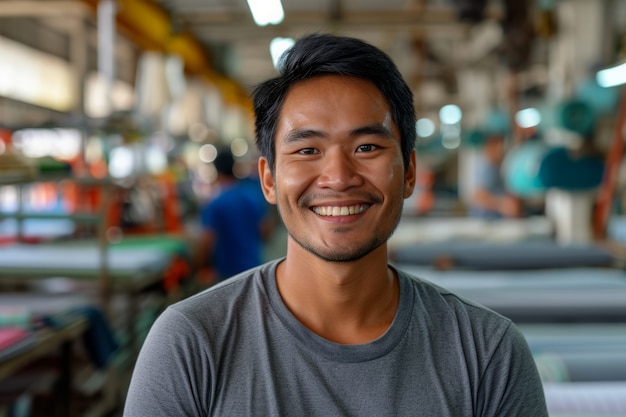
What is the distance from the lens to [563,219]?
539 cm

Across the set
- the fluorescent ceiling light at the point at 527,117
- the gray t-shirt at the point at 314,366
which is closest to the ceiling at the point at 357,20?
the gray t-shirt at the point at 314,366

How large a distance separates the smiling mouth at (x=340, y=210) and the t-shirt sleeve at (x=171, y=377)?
1.04 feet

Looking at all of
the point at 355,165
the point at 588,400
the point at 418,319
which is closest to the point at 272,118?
the point at 355,165

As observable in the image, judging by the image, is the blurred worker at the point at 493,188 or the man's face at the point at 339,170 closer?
the man's face at the point at 339,170

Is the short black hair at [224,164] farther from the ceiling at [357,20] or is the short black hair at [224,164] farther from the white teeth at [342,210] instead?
the white teeth at [342,210]

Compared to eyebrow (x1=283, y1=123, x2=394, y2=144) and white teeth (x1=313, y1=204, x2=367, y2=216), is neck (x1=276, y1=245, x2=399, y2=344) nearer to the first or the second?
white teeth (x1=313, y1=204, x2=367, y2=216)

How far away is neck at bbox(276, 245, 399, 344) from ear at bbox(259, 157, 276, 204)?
16cm

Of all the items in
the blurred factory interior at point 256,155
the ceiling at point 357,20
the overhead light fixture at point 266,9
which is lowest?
the blurred factory interior at point 256,155

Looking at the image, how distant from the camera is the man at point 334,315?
3.83ft

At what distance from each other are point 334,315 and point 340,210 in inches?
8.5

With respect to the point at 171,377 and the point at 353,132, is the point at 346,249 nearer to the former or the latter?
the point at 353,132

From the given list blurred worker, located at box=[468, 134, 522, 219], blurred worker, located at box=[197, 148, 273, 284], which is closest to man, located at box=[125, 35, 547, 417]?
blurred worker, located at box=[197, 148, 273, 284]

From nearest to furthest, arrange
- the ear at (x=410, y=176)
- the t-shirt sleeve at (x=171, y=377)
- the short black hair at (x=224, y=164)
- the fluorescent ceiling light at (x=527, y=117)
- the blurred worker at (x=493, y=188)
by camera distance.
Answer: the t-shirt sleeve at (x=171, y=377) → the ear at (x=410, y=176) → the short black hair at (x=224, y=164) → the fluorescent ceiling light at (x=527, y=117) → the blurred worker at (x=493, y=188)

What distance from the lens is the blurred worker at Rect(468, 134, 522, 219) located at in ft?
24.0
